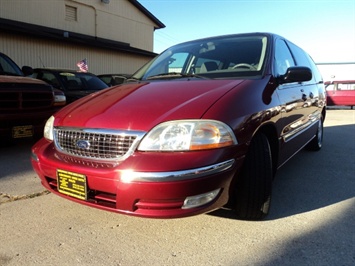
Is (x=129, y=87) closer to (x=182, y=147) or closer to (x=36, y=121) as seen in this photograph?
(x=182, y=147)

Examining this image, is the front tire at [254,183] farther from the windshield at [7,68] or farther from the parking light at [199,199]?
the windshield at [7,68]

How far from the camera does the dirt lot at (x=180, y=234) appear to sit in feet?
6.68

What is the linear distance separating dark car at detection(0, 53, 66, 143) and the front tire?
3.52 m

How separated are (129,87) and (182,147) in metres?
1.18

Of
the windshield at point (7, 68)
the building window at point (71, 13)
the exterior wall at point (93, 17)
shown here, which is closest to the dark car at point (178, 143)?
the windshield at point (7, 68)

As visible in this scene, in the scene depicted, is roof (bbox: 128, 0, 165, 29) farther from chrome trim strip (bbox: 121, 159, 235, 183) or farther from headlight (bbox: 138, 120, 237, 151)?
chrome trim strip (bbox: 121, 159, 235, 183)

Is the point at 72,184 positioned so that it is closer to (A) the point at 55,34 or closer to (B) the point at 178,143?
(B) the point at 178,143

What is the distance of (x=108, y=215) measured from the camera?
8.71 ft

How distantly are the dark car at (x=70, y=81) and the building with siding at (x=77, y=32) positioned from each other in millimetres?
5826

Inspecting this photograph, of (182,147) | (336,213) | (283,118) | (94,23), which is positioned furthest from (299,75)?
(94,23)

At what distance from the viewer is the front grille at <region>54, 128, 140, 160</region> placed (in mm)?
2111

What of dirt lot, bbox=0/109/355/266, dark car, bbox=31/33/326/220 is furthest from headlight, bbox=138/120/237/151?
dirt lot, bbox=0/109/355/266

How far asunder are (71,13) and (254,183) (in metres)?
16.1

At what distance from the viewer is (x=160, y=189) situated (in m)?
1.95
